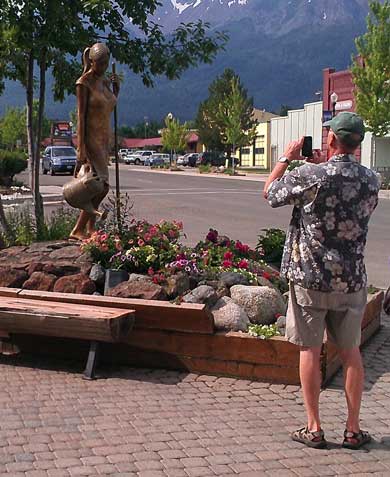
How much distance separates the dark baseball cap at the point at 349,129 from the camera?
3984mm

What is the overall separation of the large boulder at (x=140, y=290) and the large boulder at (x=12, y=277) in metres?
0.97

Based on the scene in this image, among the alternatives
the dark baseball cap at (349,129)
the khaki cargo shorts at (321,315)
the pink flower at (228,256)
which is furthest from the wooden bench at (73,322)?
the dark baseball cap at (349,129)

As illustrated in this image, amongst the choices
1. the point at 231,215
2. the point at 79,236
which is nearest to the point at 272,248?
the point at 79,236

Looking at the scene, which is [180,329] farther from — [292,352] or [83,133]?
[83,133]

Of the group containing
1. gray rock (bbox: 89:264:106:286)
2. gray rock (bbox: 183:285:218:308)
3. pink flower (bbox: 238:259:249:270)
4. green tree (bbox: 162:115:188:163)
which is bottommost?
gray rock (bbox: 183:285:218:308)

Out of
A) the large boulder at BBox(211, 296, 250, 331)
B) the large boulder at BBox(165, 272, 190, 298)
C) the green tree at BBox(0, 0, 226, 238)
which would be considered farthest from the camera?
the green tree at BBox(0, 0, 226, 238)

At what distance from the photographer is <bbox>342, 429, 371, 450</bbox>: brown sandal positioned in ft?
13.5

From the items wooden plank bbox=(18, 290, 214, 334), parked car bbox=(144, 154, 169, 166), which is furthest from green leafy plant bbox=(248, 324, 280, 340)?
parked car bbox=(144, 154, 169, 166)

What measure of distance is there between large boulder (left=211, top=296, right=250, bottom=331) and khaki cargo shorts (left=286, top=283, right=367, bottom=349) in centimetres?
139

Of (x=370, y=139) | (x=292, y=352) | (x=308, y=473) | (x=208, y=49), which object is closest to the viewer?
(x=308, y=473)

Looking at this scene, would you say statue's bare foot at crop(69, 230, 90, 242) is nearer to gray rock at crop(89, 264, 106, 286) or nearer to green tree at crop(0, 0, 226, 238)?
gray rock at crop(89, 264, 106, 286)

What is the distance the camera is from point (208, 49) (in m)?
9.63

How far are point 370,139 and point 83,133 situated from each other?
3771 centimetres

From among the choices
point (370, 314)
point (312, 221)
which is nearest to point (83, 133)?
point (370, 314)
